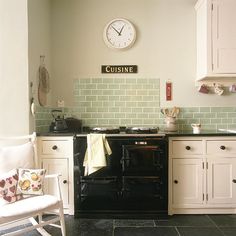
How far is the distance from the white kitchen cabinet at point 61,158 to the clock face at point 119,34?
1.32m

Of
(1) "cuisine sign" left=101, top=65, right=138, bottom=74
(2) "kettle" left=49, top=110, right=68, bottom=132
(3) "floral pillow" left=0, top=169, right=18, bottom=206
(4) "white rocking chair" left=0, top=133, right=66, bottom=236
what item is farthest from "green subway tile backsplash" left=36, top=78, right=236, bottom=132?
(3) "floral pillow" left=0, top=169, right=18, bottom=206

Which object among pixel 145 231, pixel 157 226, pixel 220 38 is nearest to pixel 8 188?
pixel 145 231

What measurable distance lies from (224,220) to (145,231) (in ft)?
2.79

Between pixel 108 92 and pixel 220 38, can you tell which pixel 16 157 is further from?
pixel 220 38

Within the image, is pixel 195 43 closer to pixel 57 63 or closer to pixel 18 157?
pixel 57 63

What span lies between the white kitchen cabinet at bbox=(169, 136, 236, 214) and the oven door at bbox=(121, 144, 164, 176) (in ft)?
0.68

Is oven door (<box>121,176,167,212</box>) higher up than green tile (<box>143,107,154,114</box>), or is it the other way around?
green tile (<box>143,107,154,114</box>)

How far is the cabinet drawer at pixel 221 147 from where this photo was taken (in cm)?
288

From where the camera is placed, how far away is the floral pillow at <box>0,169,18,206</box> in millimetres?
2141

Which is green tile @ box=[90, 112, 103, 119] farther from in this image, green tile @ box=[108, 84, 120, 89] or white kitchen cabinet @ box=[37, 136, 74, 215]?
white kitchen cabinet @ box=[37, 136, 74, 215]

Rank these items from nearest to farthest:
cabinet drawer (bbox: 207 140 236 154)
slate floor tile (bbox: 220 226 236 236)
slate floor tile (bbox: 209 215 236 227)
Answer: slate floor tile (bbox: 220 226 236 236)
slate floor tile (bbox: 209 215 236 227)
cabinet drawer (bbox: 207 140 236 154)

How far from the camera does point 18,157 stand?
2.44 m

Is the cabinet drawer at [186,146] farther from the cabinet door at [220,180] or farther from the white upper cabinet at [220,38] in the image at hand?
the white upper cabinet at [220,38]

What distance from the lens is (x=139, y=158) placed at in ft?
9.18
